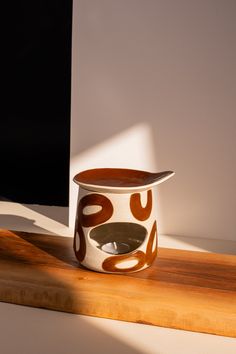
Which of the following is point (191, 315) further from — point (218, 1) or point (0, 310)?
point (218, 1)

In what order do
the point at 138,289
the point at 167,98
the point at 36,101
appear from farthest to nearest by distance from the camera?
the point at 36,101 → the point at 167,98 → the point at 138,289

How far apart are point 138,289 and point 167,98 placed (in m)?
0.44

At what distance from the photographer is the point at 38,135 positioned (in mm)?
1567

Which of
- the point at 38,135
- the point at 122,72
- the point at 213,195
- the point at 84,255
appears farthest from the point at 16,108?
the point at 84,255

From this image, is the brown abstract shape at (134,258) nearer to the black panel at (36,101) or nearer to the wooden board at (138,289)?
the wooden board at (138,289)

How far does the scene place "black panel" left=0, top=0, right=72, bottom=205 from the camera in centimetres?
150

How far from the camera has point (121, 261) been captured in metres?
0.79

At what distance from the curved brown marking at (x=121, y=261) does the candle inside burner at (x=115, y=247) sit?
30mm

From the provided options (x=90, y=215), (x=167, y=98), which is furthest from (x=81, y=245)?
(x=167, y=98)

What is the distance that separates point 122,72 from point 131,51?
0.04m

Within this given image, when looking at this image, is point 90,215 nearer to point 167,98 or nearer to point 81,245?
point 81,245

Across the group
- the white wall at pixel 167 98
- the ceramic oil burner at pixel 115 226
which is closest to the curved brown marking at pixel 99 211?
the ceramic oil burner at pixel 115 226

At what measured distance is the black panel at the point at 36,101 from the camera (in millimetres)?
1499

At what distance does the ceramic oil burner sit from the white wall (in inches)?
10.7
